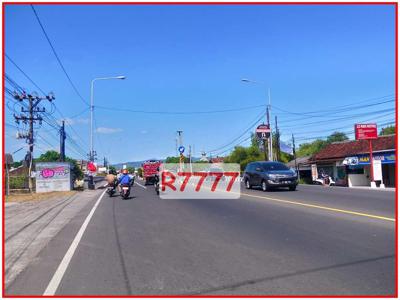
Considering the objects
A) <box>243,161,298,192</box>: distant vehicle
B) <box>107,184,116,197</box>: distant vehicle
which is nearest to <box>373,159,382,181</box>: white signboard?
<box>243,161,298,192</box>: distant vehicle

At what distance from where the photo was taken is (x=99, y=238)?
1019 cm

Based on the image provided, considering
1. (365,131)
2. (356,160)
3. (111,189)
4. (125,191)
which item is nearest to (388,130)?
(356,160)

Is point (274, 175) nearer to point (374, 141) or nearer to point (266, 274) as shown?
point (266, 274)

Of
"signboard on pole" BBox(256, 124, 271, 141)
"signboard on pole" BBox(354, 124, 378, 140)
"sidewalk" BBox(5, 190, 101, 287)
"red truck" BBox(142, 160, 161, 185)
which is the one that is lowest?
"sidewalk" BBox(5, 190, 101, 287)

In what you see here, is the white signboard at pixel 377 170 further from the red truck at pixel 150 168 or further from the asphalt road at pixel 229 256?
the asphalt road at pixel 229 256

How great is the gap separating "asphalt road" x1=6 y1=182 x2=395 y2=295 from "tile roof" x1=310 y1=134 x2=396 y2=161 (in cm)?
2948

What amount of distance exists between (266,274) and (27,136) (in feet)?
128

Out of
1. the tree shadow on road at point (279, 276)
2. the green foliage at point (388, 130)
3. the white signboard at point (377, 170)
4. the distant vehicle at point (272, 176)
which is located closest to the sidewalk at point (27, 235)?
the tree shadow on road at point (279, 276)

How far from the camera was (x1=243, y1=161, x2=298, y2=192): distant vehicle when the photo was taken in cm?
2356

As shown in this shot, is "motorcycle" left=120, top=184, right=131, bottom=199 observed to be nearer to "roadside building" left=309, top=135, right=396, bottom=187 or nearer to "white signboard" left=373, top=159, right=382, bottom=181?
"white signboard" left=373, top=159, right=382, bottom=181

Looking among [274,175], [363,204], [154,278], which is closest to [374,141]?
[274,175]

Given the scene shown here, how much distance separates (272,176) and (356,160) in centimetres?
2155

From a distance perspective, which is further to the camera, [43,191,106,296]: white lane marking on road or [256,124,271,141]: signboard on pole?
[256,124,271,141]: signboard on pole

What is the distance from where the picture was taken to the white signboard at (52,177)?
1333 inches
